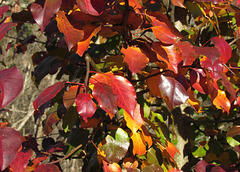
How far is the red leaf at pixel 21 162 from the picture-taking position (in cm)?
63

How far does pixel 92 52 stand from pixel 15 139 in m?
0.62

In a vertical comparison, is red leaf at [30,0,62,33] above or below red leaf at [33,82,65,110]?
above

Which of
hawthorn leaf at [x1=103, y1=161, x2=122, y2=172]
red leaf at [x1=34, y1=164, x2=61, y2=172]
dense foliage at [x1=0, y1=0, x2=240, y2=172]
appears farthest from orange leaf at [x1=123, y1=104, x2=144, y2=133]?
red leaf at [x1=34, y1=164, x2=61, y2=172]

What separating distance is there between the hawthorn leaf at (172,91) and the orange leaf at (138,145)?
0.19 m

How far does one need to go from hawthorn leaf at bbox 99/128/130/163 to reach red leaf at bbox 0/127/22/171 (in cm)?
30

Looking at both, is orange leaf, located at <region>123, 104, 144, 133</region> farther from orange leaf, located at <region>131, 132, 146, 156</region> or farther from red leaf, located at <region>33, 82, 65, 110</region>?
red leaf, located at <region>33, 82, 65, 110</region>

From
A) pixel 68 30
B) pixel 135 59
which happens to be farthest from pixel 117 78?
pixel 68 30

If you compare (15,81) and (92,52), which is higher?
(15,81)

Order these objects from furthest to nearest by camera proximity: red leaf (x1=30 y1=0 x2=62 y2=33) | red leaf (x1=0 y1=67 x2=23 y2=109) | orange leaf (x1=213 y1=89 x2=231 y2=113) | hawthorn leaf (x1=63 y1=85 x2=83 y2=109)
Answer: orange leaf (x1=213 y1=89 x2=231 y2=113) < hawthorn leaf (x1=63 y1=85 x2=83 y2=109) < red leaf (x1=30 y1=0 x2=62 y2=33) < red leaf (x1=0 y1=67 x2=23 y2=109)

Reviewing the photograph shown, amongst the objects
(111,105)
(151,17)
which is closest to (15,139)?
(111,105)

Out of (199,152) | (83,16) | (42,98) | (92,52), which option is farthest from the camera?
(199,152)

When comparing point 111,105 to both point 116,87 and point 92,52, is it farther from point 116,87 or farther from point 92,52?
point 92,52

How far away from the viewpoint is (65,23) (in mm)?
610

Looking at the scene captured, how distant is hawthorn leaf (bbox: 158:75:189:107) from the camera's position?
64 centimetres
